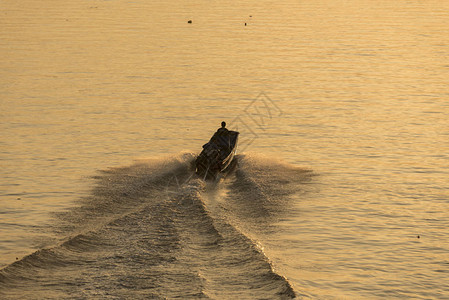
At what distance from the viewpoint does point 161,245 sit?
71.6 feet

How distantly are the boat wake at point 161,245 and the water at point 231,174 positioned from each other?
0.08 m

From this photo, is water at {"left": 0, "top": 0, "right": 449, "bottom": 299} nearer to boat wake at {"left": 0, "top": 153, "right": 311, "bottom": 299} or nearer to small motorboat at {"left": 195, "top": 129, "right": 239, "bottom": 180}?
boat wake at {"left": 0, "top": 153, "right": 311, "bottom": 299}

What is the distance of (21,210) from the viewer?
27.0 meters

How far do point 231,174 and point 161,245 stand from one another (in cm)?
1031

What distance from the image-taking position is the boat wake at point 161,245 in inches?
758

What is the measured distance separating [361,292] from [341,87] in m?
34.5

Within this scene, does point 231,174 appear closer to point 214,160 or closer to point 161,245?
point 214,160

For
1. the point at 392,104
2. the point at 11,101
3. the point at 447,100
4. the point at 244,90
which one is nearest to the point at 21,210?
the point at 11,101

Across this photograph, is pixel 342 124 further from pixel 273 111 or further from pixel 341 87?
pixel 341 87

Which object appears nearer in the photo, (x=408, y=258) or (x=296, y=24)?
(x=408, y=258)

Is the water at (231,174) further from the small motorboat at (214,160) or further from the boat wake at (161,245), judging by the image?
the small motorboat at (214,160)

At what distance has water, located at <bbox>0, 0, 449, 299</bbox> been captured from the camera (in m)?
20.9

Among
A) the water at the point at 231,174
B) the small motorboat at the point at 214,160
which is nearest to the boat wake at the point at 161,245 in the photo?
the water at the point at 231,174

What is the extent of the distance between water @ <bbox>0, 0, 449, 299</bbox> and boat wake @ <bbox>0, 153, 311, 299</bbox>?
0.26 ft
